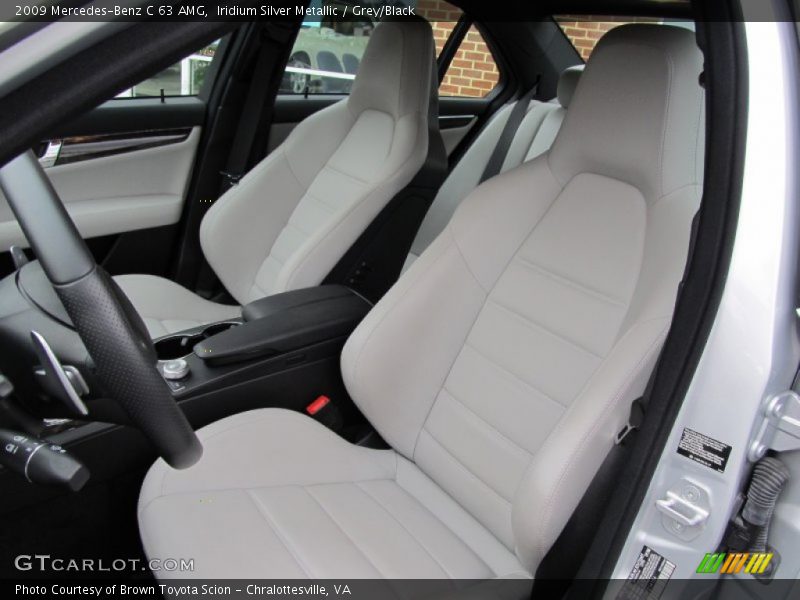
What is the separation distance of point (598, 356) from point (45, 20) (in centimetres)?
100

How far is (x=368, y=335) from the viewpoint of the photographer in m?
1.45

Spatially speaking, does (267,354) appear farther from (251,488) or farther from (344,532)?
(344,532)

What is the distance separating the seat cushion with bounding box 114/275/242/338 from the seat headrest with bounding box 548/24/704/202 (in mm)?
1214

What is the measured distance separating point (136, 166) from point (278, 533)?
1.71m

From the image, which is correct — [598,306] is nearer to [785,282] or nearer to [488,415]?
[488,415]

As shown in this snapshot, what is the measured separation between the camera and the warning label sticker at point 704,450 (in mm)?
909

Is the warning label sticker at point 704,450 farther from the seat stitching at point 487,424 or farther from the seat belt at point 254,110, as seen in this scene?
the seat belt at point 254,110

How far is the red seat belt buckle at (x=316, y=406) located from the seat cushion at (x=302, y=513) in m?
0.16

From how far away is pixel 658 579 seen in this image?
39.0 inches

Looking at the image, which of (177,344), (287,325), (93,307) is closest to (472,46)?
(287,325)

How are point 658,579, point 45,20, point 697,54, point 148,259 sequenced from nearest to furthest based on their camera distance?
point 45,20
point 658,579
point 697,54
point 148,259

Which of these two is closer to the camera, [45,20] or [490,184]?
[45,20]

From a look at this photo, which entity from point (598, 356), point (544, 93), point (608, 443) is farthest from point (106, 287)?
point (544, 93)

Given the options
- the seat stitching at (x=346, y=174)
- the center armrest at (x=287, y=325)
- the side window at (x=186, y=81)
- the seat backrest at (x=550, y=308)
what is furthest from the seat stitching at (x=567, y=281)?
the side window at (x=186, y=81)
